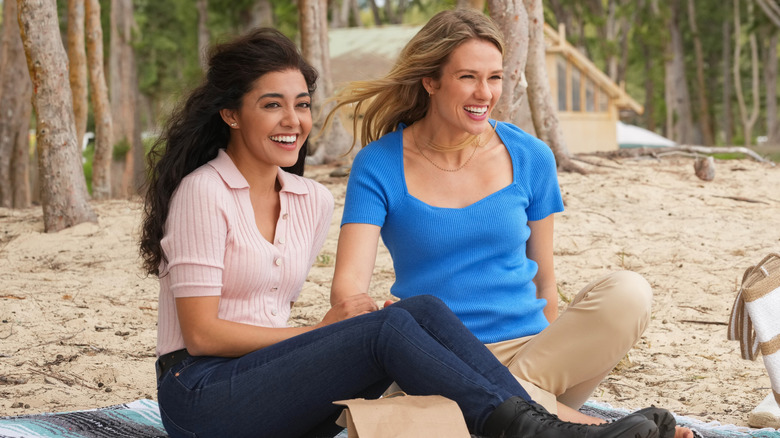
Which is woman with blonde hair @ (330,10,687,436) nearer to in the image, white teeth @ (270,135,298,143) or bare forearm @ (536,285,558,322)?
bare forearm @ (536,285,558,322)

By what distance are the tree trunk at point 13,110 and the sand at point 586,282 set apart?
342 cm

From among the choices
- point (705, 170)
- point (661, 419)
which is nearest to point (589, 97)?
point (705, 170)

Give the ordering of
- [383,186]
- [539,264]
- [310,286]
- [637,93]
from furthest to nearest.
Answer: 1. [637,93]
2. [310,286]
3. [539,264]
4. [383,186]

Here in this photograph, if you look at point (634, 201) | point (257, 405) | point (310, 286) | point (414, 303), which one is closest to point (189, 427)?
point (257, 405)

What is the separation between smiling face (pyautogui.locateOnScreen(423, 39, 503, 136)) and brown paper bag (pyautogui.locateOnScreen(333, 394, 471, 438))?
1130 millimetres

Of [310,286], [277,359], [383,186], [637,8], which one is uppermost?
[637,8]

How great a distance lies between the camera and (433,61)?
318cm

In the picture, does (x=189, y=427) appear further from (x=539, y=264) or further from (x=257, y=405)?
(x=539, y=264)

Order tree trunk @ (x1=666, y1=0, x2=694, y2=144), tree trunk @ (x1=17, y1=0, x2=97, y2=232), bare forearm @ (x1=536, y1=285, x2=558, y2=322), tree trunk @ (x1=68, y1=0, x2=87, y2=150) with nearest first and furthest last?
bare forearm @ (x1=536, y1=285, x2=558, y2=322) < tree trunk @ (x1=17, y1=0, x2=97, y2=232) < tree trunk @ (x1=68, y1=0, x2=87, y2=150) < tree trunk @ (x1=666, y1=0, x2=694, y2=144)

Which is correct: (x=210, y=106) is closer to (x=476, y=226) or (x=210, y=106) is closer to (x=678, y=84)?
(x=476, y=226)

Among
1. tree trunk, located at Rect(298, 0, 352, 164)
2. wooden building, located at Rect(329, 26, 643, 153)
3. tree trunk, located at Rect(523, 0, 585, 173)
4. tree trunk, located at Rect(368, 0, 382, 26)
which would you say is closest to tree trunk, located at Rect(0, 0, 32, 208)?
tree trunk, located at Rect(298, 0, 352, 164)

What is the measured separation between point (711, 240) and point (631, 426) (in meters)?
4.75

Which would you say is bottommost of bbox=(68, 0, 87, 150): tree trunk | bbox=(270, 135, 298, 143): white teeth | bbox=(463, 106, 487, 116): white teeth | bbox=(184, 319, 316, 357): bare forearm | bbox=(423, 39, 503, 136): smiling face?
bbox=(184, 319, 316, 357): bare forearm

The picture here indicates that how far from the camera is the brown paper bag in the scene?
7.76ft
